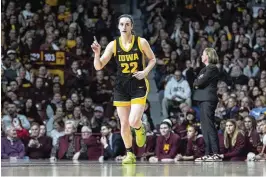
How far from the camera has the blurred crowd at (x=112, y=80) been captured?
15984 millimetres

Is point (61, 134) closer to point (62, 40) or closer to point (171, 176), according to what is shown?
point (62, 40)

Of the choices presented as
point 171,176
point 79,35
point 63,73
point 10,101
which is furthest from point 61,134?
point 171,176

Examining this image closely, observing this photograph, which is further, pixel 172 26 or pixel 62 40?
pixel 172 26

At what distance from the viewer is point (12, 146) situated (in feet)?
54.6

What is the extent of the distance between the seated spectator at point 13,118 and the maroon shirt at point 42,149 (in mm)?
1117

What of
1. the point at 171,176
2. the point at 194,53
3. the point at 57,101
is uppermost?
the point at 194,53

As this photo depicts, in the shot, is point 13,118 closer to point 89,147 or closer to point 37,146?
point 37,146

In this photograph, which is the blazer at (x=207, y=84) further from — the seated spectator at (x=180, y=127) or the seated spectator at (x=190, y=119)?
the seated spectator at (x=190, y=119)

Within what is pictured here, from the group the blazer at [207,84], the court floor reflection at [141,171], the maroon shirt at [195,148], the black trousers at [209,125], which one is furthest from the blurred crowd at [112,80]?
the court floor reflection at [141,171]

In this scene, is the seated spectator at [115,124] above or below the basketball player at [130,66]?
below

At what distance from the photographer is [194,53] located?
20938 millimetres

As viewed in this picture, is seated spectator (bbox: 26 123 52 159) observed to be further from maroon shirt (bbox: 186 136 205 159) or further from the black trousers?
the black trousers

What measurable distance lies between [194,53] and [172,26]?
2044 millimetres

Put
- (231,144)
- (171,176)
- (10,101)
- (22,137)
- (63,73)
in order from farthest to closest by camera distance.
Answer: (63,73) < (10,101) < (22,137) < (231,144) < (171,176)
